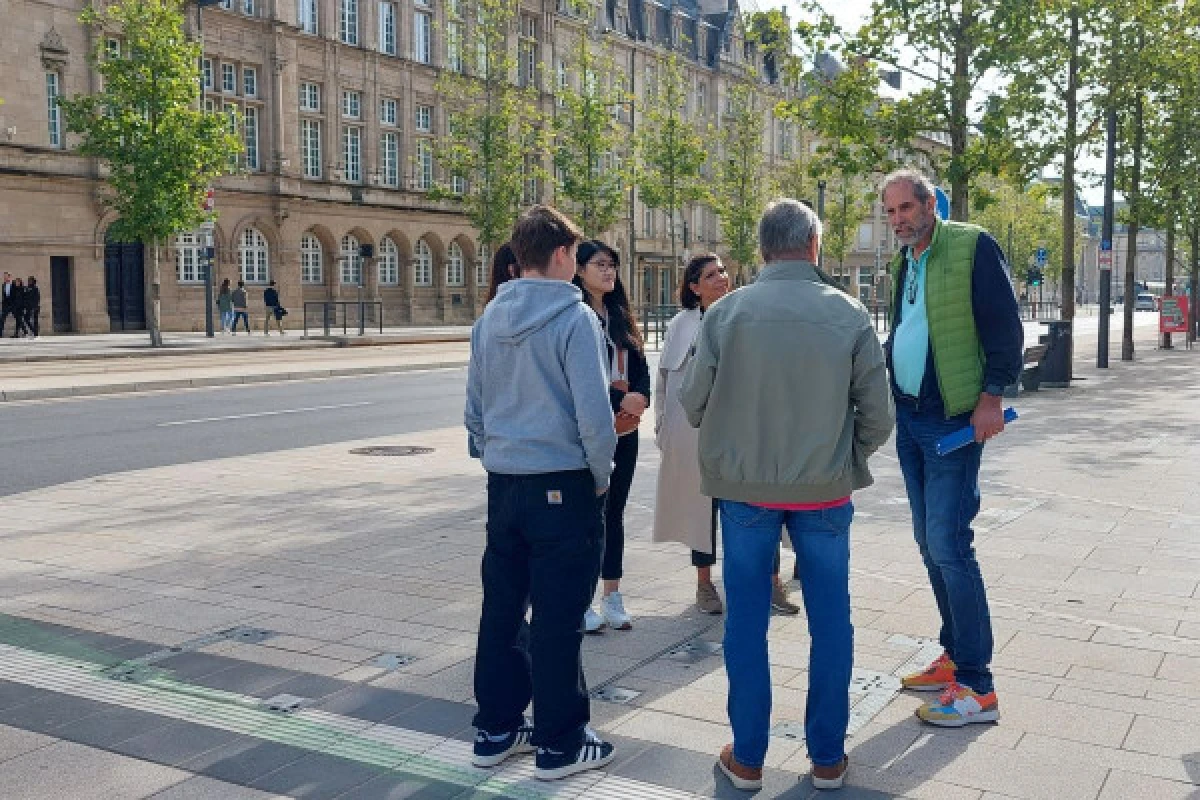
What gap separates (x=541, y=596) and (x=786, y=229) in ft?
4.78

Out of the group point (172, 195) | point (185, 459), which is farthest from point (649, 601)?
point (172, 195)

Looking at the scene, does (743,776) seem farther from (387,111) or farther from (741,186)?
(741,186)

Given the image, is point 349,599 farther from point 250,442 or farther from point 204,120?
point 204,120

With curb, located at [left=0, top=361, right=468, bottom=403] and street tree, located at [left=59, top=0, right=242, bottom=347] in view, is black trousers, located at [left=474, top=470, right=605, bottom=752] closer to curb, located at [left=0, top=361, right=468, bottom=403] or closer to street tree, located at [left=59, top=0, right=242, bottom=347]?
curb, located at [left=0, top=361, right=468, bottom=403]

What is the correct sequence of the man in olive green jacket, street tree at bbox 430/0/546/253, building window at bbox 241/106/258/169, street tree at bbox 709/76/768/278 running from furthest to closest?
street tree at bbox 709/76/768/278 < street tree at bbox 430/0/546/253 < building window at bbox 241/106/258/169 < the man in olive green jacket

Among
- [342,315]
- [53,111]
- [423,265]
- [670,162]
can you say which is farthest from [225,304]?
[670,162]

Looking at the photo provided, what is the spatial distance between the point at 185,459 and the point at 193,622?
6.19 meters

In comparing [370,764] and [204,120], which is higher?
[204,120]

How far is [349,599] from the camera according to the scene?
6355mm

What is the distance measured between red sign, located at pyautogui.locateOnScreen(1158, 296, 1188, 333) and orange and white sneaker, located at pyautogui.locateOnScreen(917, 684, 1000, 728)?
1307 inches

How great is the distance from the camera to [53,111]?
36750 millimetres

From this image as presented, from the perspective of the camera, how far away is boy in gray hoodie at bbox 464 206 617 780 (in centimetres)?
407

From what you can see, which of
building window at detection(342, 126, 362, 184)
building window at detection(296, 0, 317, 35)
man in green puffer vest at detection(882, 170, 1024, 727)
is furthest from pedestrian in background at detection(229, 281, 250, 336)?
man in green puffer vest at detection(882, 170, 1024, 727)

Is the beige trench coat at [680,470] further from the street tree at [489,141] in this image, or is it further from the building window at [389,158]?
the building window at [389,158]
